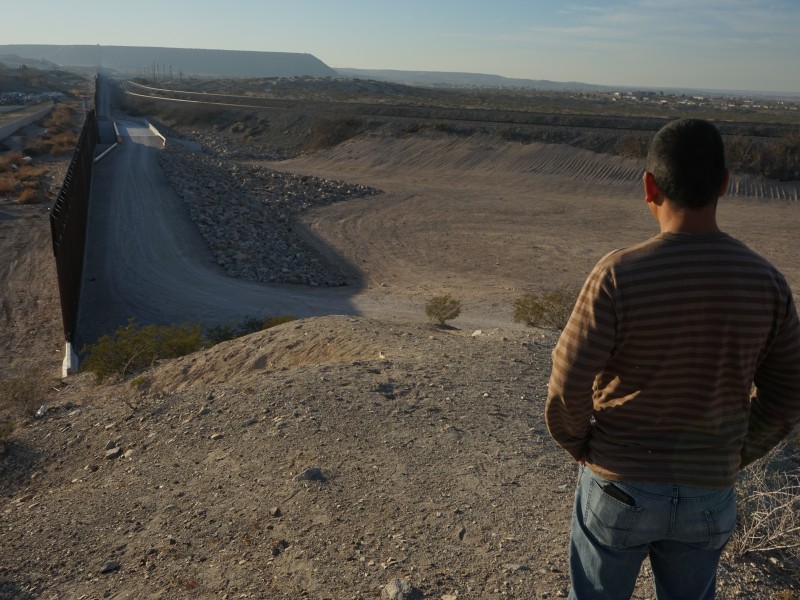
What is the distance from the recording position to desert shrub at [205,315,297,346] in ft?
47.9

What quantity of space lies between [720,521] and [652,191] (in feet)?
3.73

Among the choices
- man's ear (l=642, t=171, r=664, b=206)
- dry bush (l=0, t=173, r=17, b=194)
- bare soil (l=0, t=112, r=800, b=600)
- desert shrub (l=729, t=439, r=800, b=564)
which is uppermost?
man's ear (l=642, t=171, r=664, b=206)

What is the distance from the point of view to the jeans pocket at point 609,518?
271cm

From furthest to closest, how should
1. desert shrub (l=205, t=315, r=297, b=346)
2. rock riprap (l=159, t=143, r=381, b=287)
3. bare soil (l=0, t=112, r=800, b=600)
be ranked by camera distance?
1. rock riprap (l=159, t=143, r=381, b=287)
2. desert shrub (l=205, t=315, r=297, b=346)
3. bare soil (l=0, t=112, r=800, b=600)

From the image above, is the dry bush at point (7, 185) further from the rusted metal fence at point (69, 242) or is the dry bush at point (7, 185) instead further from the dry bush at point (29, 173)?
the rusted metal fence at point (69, 242)

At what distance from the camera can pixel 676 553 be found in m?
2.79

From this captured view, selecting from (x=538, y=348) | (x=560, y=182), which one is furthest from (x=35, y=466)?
(x=560, y=182)

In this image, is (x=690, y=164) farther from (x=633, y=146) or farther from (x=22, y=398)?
(x=633, y=146)

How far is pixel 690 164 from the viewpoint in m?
2.59

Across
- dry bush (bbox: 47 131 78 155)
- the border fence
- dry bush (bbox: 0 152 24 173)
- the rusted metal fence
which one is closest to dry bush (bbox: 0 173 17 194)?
dry bush (bbox: 0 152 24 173)

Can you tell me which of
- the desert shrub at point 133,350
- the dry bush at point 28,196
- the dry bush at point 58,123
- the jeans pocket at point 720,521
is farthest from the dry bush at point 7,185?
the jeans pocket at point 720,521

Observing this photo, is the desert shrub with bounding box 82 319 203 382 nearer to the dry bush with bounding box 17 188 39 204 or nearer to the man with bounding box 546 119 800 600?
the man with bounding box 546 119 800 600

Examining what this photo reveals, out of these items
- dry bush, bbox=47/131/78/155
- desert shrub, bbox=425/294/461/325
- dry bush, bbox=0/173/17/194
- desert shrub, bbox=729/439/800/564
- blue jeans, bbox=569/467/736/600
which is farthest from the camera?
dry bush, bbox=47/131/78/155

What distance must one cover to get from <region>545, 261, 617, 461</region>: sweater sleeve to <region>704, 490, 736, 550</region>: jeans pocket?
497mm
